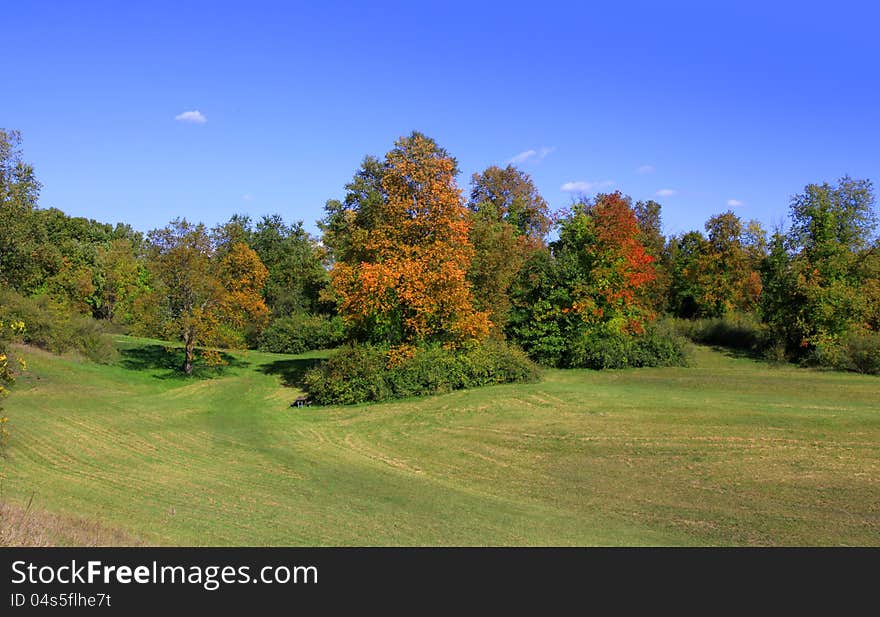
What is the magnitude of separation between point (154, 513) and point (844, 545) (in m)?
12.4

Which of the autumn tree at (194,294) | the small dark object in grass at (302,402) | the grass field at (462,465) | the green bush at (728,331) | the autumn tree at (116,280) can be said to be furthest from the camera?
the autumn tree at (116,280)

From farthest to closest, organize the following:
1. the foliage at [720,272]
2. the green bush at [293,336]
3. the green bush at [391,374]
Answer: the foliage at [720,272], the green bush at [293,336], the green bush at [391,374]

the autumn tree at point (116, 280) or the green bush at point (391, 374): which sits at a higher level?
the autumn tree at point (116, 280)

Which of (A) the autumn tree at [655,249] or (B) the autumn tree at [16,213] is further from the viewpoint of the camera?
(A) the autumn tree at [655,249]

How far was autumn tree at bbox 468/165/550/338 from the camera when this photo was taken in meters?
39.0

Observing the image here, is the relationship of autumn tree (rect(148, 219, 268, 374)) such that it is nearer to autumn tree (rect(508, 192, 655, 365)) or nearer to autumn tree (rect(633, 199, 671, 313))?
autumn tree (rect(508, 192, 655, 365))

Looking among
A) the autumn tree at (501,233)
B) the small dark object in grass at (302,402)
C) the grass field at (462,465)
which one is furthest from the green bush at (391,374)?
the autumn tree at (501,233)

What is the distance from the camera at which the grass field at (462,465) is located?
12141mm

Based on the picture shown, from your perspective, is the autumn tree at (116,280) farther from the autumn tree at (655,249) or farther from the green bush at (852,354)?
the green bush at (852,354)

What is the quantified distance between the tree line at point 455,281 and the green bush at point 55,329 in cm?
63

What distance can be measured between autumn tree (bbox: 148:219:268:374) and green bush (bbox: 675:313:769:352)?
1348 inches

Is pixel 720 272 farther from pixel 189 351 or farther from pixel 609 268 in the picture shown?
pixel 189 351
